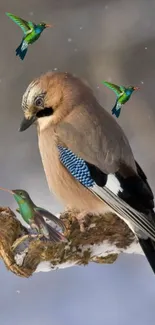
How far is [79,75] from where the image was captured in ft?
5.46

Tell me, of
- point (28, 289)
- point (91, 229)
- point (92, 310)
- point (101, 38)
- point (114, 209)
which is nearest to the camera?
point (114, 209)

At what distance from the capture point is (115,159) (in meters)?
0.95

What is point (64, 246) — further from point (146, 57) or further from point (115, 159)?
point (146, 57)

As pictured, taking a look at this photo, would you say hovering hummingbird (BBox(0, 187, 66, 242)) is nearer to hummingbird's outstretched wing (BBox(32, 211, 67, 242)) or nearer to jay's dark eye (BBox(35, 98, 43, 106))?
hummingbird's outstretched wing (BBox(32, 211, 67, 242))

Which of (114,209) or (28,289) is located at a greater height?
(114,209)

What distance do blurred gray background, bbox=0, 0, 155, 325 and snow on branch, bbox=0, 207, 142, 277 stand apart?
54cm

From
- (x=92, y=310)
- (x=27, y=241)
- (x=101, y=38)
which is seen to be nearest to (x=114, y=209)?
(x=27, y=241)

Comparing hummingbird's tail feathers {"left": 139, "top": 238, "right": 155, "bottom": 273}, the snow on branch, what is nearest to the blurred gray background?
the snow on branch

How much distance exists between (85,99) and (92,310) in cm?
64

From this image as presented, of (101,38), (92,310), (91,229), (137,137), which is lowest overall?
(92,310)

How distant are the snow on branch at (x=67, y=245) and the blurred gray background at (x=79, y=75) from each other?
0.54m

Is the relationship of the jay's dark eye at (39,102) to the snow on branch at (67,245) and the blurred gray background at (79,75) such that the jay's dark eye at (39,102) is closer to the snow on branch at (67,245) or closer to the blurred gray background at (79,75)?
the snow on branch at (67,245)

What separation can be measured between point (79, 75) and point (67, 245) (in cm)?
74

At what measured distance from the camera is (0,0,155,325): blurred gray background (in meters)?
1.60
